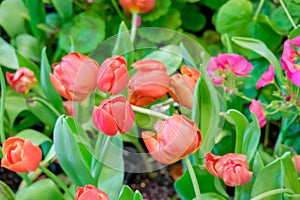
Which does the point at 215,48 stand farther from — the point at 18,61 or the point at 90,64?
the point at 90,64

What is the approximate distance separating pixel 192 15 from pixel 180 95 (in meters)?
0.49

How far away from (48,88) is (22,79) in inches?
2.5

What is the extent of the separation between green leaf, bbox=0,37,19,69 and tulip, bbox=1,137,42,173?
14.6 inches

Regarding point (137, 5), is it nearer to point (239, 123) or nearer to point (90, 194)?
point (239, 123)

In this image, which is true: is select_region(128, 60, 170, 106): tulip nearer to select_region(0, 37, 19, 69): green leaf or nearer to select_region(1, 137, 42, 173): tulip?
select_region(1, 137, 42, 173): tulip

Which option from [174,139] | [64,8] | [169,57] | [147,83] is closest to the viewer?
[174,139]

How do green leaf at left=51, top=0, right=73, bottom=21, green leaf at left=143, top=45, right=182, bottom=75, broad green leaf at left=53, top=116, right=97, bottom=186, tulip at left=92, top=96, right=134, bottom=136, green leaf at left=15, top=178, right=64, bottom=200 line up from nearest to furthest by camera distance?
tulip at left=92, top=96, right=134, bottom=136
broad green leaf at left=53, top=116, right=97, bottom=186
green leaf at left=15, top=178, right=64, bottom=200
green leaf at left=143, top=45, right=182, bottom=75
green leaf at left=51, top=0, right=73, bottom=21

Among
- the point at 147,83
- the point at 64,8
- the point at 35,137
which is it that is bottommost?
the point at 35,137

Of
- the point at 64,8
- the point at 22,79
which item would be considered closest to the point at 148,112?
the point at 22,79

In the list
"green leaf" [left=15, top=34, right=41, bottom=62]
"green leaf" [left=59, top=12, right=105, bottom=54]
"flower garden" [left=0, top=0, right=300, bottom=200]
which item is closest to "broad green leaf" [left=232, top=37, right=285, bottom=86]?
"flower garden" [left=0, top=0, right=300, bottom=200]

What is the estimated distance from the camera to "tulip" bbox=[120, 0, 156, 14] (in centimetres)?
124

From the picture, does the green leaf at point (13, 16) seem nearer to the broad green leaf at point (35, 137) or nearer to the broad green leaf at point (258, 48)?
the broad green leaf at point (35, 137)

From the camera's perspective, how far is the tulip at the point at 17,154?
90 centimetres

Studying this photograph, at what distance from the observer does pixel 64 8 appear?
1327 millimetres
